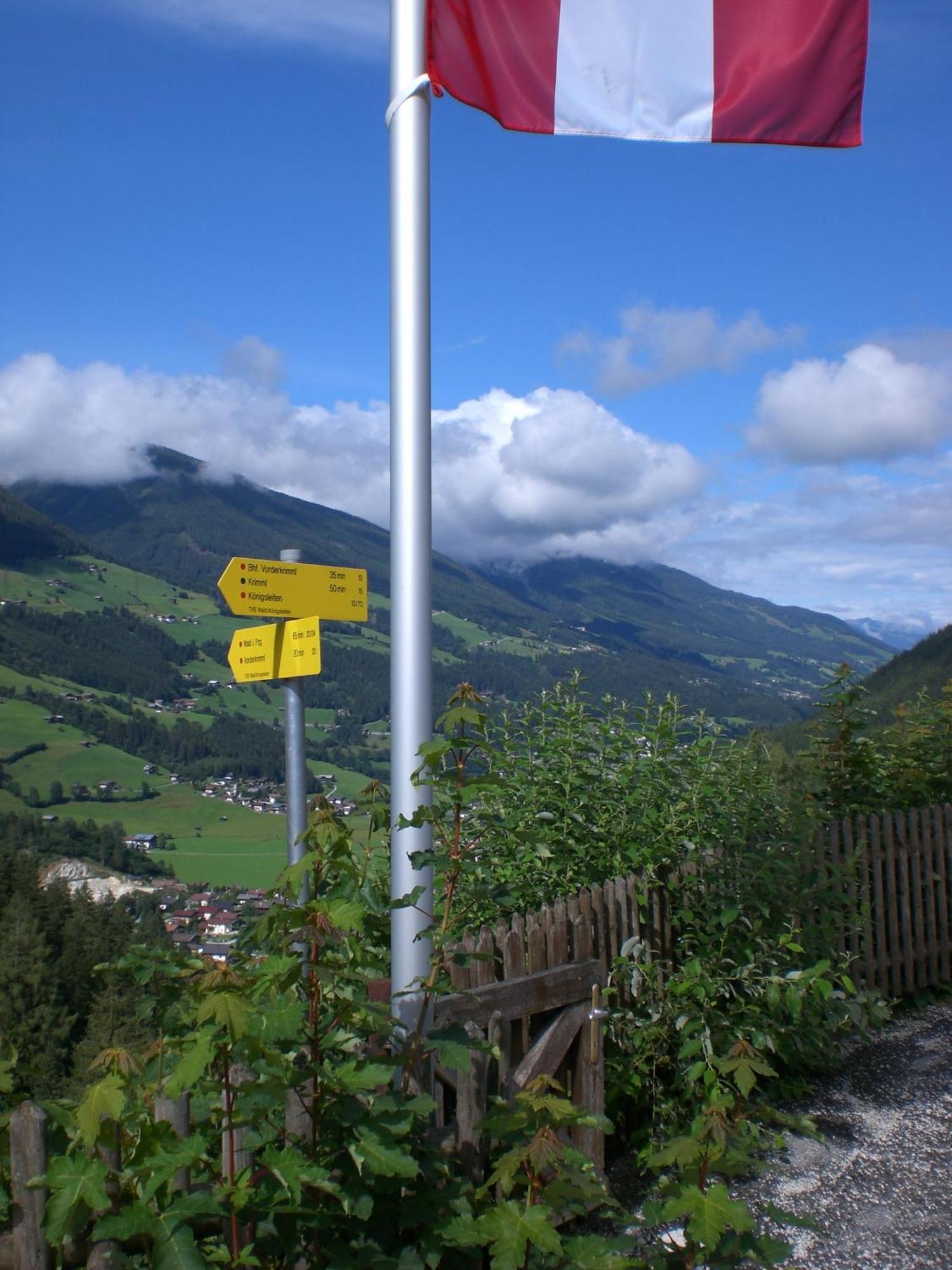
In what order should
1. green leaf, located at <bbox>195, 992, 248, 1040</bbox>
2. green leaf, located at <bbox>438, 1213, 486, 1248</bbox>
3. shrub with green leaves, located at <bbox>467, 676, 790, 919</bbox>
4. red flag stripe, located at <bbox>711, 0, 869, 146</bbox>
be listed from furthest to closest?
shrub with green leaves, located at <bbox>467, 676, 790, 919</bbox>, red flag stripe, located at <bbox>711, 0, 869, 146</bbox>, green leaf, located at <bbox>438, 1213, 486, 1248</bbox>, green leaf, located at <bbox>195, 992, 248, 1040</bbox>

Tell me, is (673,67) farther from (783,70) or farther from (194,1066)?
(194,1066)

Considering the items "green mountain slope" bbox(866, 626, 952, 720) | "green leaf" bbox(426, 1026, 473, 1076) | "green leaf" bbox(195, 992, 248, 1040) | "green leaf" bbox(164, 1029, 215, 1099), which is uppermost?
"green mountain slope" bbox(866, 626, 952, 720)

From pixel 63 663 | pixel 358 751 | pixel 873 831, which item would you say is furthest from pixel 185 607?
pixel 873 831

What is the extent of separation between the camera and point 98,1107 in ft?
7.26

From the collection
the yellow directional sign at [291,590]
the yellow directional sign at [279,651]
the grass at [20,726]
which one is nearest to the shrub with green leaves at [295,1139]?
the yellow directional sign at [279,651]

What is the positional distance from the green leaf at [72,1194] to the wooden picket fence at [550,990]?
0.06 m

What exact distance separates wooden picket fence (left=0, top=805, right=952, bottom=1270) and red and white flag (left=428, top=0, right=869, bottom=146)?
317 cm

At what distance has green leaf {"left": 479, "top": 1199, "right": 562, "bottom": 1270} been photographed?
229cm

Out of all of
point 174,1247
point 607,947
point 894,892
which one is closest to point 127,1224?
A: point 174,1247

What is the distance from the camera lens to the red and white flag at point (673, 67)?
3.84 metres

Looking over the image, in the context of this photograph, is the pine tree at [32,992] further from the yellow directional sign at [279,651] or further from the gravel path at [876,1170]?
the yellow directional sign at [279,651]

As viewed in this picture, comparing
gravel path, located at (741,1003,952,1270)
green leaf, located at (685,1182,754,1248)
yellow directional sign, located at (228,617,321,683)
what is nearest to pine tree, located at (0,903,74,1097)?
gravel path, located at (741,1003,952,1270)

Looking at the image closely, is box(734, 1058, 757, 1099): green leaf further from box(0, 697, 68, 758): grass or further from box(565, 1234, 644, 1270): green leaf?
box(0, 697, 68, 758): grass

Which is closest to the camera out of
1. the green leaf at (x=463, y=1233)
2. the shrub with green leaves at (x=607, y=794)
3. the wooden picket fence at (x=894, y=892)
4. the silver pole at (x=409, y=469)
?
the green leaf at (x=463, y=1233)
